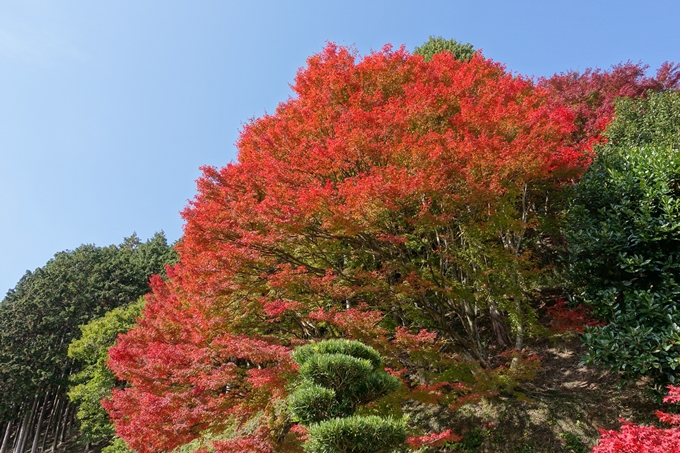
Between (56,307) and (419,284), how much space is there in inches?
1234

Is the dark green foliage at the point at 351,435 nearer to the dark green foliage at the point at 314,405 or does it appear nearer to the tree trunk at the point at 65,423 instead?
the dark green foliage at the point at 314,405

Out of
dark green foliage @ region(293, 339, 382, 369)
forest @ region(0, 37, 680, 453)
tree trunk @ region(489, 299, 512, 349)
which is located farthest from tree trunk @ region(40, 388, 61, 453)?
tree trunk @ region(489, 299, 512, 349)

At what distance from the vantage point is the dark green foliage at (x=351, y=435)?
14.6 ft

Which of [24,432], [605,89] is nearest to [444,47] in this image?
[605,89]

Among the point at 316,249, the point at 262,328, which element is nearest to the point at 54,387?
the point at 262,328

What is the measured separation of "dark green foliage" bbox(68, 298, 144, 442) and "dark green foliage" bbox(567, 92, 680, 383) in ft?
73.8

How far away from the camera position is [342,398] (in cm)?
539

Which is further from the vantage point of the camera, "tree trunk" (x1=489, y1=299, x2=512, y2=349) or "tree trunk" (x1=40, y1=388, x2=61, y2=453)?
"tree trunk" (x1=40, y1=388, x2=61, y2=453)

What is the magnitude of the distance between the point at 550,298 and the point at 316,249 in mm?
9091

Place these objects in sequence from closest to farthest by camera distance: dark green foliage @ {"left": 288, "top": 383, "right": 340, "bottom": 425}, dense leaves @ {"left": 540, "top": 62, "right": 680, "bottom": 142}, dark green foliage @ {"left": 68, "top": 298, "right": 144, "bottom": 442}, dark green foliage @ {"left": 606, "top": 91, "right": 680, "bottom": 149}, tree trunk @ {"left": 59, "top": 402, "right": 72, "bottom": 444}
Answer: dark green foliage @ {"left": 288, "top": 383, "right": 340, "bottom": 425}
dark green foliage @ {"left": 606, "top": 91, "right": 680, "bottom": 149}
dense leaves @ {"left": 540, "top": 62, "right": 680, "bottom": 142}
dark green foliage @ {"left": 68, "top": 298, "right": 144, "bottom": 442}
tree trunk @ {"left": 59, "top": 402, "right": 72, "bottom": 444}

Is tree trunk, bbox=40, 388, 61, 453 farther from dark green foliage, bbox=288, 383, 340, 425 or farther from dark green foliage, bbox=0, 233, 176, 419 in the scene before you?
dark green foliage, bbox=288, 383, 340, 425

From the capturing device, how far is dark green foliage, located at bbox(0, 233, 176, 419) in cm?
2419

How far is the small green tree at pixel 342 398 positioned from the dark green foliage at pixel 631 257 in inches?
177

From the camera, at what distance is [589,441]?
7398 millimetres
